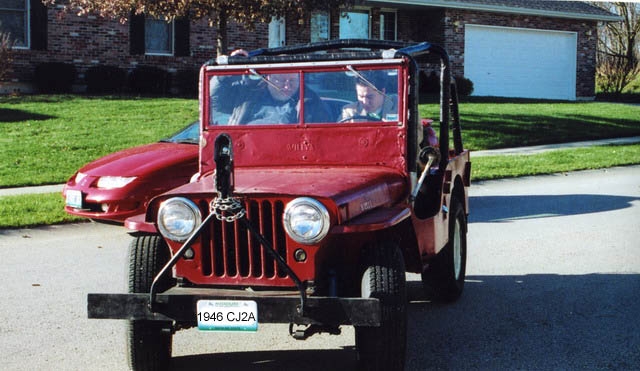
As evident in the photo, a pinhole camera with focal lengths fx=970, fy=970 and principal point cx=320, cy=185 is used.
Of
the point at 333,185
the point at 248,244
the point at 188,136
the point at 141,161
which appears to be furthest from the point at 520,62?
the point at 248,244

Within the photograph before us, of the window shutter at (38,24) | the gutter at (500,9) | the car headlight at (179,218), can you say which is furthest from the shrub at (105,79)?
the car headlight at (179,218)

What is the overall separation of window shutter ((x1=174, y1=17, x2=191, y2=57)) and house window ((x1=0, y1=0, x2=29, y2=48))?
4.22 m

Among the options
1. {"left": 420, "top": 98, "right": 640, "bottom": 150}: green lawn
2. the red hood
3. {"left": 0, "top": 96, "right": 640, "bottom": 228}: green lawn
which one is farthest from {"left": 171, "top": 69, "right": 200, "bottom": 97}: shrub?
the red hood

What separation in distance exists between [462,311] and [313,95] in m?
2.08

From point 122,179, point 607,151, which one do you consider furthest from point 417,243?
point 607,151

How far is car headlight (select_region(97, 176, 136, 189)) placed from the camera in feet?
34.6

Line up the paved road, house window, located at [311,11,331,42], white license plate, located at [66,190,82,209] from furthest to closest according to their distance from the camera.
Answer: house window, located at [311,11,331,42] → white license plate, located at [66,190,82,209] → the paved road

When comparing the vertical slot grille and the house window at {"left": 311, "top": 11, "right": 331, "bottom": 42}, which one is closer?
the vertical slot grille

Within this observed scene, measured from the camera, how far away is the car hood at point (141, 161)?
10.7 m

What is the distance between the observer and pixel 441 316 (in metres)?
7.01

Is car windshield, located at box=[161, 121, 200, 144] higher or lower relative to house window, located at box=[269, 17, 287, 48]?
lower

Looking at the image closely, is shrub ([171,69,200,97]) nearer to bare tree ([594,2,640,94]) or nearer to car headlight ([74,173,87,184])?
car headlight ([74,173,87,184])

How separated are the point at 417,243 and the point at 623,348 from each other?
4.79 ft

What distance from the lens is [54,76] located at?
81.0ft
